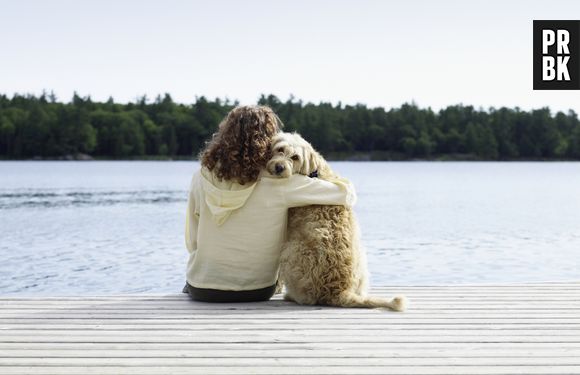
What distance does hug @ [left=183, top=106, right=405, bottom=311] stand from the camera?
15.4 feet

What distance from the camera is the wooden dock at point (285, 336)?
3.44 meters

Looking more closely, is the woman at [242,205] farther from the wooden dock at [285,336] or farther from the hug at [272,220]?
the wooden dock at [285,336]

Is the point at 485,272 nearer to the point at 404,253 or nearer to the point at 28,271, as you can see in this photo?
the point at 404,253

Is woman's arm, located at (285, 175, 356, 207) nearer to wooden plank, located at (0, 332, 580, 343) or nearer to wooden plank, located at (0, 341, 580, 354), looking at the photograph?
wooden plank, located at (0, 332, 580, 343)

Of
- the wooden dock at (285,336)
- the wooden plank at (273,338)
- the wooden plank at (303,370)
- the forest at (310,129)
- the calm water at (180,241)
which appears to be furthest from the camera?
the forest at (310,129)

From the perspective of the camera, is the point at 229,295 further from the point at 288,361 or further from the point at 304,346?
the point at 288,361

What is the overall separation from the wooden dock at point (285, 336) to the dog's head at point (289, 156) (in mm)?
893

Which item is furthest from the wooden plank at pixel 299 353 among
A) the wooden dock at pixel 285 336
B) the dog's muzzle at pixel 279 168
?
the dog's muzzle at pixel 279 168

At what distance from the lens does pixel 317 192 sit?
4.69m

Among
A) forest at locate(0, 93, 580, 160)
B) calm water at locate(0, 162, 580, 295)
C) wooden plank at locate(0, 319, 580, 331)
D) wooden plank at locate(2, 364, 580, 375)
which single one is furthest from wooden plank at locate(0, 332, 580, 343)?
forest at locate(0, 93, 580, 160)

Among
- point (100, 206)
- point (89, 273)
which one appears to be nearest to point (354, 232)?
point (89, 273)

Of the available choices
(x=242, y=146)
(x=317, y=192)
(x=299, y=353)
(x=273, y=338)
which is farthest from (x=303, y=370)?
(x=242, y=146)

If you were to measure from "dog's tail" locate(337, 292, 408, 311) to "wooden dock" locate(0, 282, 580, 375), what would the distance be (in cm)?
8

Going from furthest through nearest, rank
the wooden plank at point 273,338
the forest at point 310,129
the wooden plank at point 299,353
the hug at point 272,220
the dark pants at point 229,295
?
the forest at point 310,129, the dark pants at point 229,295, the hug at point 272,220, the wooden plank at point 273,338, the wooden plank at point 299,353
